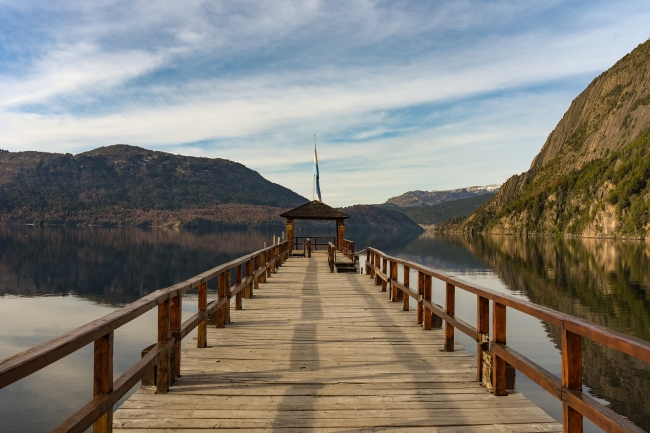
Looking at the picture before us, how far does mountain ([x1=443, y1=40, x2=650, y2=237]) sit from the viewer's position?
8981 cm

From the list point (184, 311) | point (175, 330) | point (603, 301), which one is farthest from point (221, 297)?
point (603, 301)

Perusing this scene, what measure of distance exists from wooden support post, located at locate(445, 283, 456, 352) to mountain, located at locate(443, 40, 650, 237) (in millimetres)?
88291

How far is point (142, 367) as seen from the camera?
14.6ft

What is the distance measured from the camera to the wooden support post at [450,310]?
6.81 m

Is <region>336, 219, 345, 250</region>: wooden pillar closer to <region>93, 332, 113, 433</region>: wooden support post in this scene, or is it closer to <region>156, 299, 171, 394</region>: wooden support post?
<region>156, 299, 171, 394</region>: wooden support post

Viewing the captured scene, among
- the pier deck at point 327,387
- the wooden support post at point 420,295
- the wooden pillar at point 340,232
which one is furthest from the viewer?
the wooden pillar at point 340,232

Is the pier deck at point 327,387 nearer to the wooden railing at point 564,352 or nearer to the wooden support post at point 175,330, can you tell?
the wooden support post at point 175,330

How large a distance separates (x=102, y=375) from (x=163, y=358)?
1649mm

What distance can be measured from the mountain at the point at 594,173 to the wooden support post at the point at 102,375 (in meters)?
93.1

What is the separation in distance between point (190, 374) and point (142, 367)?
1.48m

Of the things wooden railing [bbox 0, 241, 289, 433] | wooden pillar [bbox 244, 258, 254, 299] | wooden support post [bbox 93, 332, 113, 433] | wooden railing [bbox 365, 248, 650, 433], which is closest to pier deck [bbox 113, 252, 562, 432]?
wooden railing [bbox 0, 241, 289, 433]

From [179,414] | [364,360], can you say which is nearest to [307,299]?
[364,360]

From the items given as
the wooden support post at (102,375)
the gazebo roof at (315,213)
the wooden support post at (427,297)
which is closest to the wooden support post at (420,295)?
the wooden support post at (427,297)

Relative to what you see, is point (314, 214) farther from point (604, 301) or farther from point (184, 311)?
point (604, 301)
